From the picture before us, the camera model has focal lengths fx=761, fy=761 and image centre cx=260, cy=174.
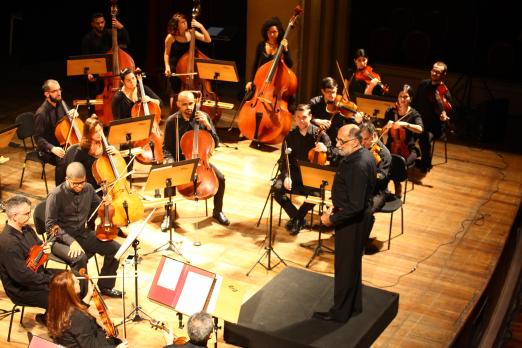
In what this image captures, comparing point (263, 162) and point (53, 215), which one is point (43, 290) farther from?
point (263, 162)

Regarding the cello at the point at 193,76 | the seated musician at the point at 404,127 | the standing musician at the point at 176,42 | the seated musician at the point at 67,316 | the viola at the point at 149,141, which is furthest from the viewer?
the standing musician at the point at 176,42

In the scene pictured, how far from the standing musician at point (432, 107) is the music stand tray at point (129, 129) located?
341cm

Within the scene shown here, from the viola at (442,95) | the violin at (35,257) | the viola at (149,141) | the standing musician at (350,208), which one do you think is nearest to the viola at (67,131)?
the viola at (149,141)

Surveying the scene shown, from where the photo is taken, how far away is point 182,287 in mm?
5281

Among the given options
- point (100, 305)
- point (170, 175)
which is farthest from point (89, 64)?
point (100, 305)

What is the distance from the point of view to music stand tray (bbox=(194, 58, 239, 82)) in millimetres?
9148

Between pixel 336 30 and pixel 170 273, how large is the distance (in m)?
6.58

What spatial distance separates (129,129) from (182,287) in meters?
2.55

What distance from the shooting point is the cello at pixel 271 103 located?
9.15m

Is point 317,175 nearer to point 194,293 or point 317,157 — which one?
point 317,157

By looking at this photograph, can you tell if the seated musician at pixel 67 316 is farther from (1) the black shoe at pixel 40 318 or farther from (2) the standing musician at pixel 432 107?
(2) the standing musician at pixel 432 107

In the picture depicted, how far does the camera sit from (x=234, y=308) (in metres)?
5.19

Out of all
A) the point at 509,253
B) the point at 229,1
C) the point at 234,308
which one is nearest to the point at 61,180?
the point at 234,308

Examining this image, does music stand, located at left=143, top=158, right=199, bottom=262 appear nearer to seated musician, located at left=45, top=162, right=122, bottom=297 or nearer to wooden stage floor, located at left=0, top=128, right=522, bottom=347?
seated musician, located at left=45, top=162, right=122, bottom=297
